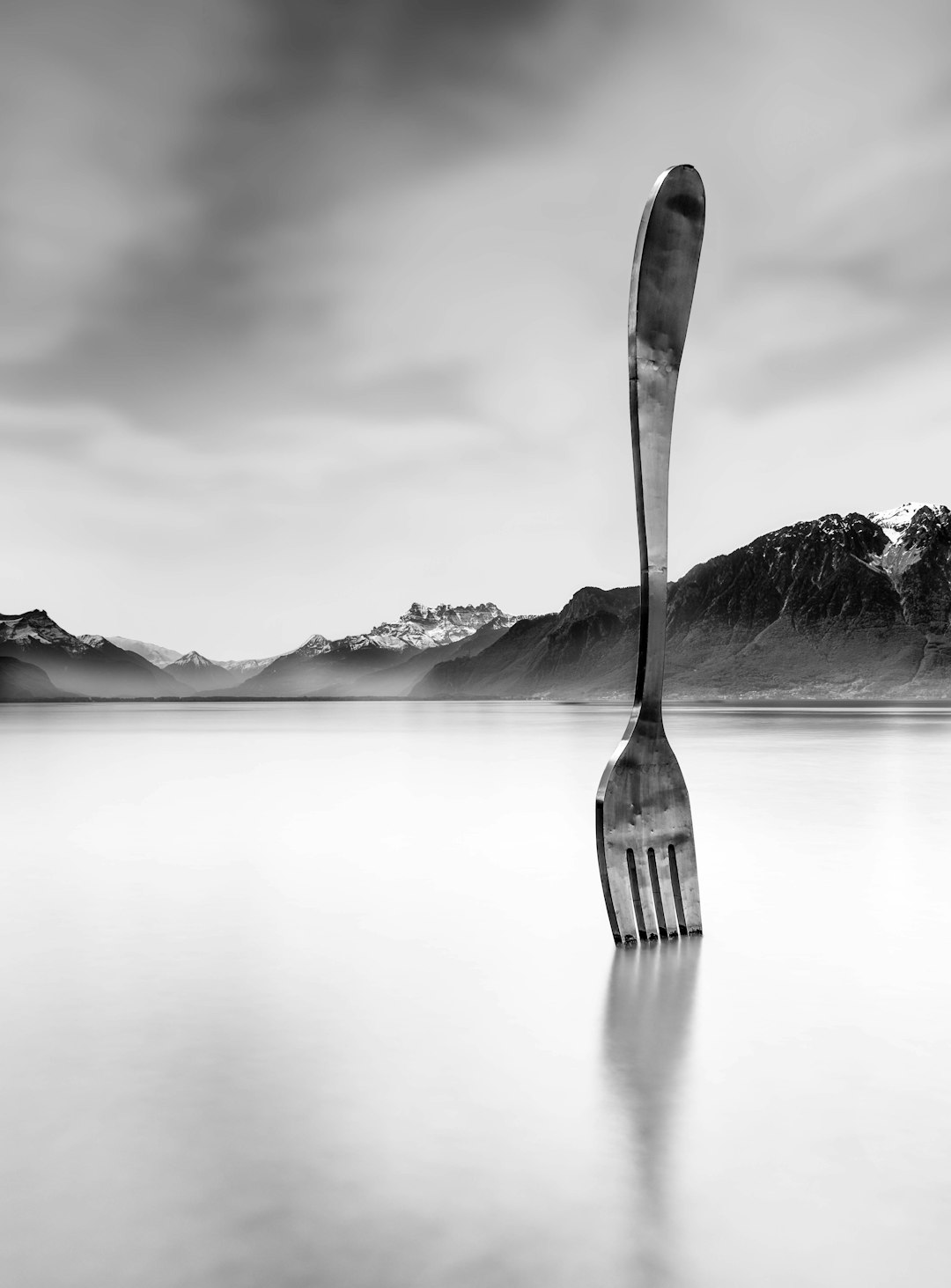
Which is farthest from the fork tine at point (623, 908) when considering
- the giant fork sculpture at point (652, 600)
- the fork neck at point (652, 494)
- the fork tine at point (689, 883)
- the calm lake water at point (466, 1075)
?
the fork neck at point (652, 494)

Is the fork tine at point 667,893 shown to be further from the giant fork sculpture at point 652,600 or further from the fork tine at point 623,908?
the fork tine at point 623,908

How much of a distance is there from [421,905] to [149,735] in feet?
141

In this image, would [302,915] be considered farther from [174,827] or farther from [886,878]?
[174,827]

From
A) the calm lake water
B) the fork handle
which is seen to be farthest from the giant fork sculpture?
the calm lake water

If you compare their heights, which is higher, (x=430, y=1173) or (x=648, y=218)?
(x=648, y=218)

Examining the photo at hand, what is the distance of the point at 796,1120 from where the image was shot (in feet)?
12.8

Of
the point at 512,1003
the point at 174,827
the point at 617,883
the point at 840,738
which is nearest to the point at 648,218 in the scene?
the point at 617,883

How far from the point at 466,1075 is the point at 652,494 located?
3.77 m

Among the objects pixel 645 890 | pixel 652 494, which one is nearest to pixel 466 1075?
pixel 645 890

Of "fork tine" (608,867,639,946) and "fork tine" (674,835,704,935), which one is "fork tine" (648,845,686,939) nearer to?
"fork tine" (674,835,704,935)

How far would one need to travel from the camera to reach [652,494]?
660 centimetres

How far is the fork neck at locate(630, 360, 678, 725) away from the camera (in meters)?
6.45

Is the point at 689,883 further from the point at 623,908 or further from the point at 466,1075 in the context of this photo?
the point at 466,1075

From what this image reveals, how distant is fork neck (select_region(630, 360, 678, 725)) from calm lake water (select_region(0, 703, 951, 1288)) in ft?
6.06
